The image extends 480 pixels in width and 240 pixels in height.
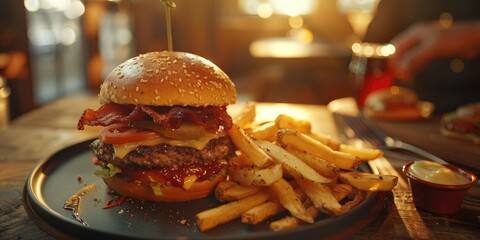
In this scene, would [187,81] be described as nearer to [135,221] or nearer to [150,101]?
[150,101]

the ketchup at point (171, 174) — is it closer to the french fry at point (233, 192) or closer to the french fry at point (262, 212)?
the french fry at point (233, 192)

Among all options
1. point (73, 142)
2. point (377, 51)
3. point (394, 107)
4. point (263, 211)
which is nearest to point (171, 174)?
point (263, 211)

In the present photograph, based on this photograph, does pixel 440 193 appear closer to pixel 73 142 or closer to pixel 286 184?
pixel 286 184

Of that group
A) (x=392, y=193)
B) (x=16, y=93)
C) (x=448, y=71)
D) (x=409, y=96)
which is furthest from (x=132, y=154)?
(x=16, y=93)

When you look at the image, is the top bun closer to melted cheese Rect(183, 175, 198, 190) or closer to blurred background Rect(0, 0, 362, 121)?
melted cheese Rect(183, 175, 198, 190)

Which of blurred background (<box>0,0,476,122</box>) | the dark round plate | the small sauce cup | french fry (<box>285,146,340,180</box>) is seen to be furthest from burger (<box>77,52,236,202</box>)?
blurred background (<box>0,0,476,122</box>)

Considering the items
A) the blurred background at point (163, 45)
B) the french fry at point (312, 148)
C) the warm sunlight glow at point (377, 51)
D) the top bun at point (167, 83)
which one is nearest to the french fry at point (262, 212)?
the french fry at point (312, 148)
